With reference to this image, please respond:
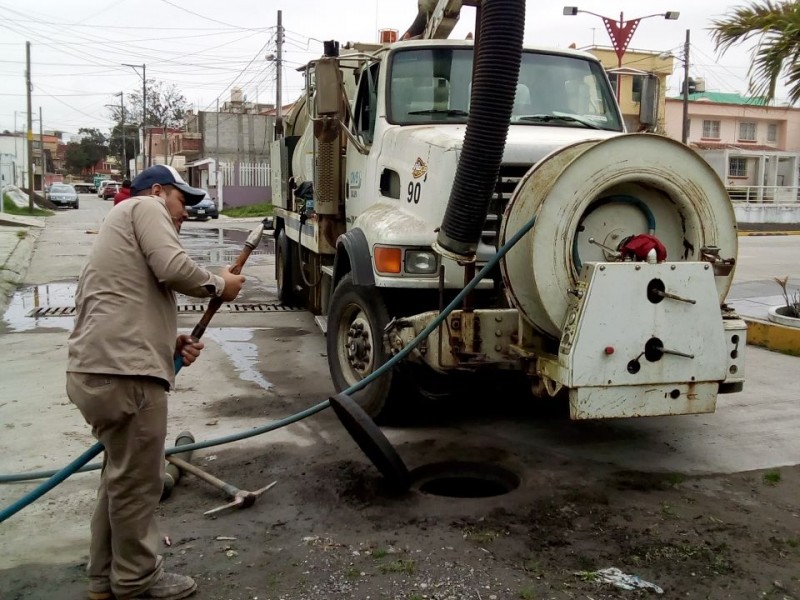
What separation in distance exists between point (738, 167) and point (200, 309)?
39707 mm

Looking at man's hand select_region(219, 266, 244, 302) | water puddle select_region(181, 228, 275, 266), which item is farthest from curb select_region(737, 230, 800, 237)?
man's hand select_region(219, 266, 244, 302)

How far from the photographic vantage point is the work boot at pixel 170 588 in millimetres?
3510

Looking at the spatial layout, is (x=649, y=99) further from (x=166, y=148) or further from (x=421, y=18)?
(x=166, y=148)

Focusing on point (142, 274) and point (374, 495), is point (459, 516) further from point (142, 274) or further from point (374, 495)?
point (142, 274)

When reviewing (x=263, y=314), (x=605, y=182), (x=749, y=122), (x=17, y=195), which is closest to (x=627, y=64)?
(x=749, y=122)

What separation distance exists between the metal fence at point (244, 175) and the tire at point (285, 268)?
34.5 m

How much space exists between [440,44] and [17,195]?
43.7m

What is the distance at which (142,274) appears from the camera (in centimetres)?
342

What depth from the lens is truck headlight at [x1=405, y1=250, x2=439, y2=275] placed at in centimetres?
531

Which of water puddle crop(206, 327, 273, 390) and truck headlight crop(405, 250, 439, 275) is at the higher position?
truck headlight crop(405, 250, 439, 275)

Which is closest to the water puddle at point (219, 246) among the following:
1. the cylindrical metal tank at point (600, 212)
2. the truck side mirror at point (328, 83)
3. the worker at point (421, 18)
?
the worker at point (421, 18)

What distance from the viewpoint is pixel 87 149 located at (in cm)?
11650

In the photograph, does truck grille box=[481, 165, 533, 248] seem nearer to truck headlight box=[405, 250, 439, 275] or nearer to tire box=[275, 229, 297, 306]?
truck headlight box=[405, 250, 439, 275]

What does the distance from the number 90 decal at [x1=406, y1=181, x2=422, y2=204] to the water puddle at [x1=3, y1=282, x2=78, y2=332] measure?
4.54m
